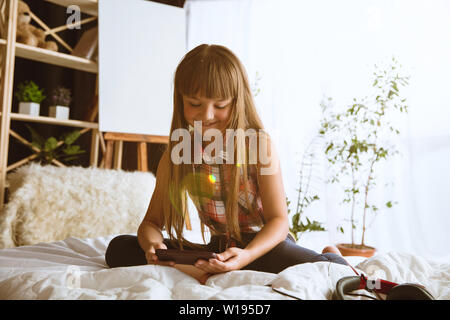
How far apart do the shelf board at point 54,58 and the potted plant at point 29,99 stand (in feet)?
0.63

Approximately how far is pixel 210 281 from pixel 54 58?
2126 mm

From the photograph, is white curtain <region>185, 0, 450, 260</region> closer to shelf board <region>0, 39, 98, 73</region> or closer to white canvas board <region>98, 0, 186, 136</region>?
white canvas board <region>98, 0, 186, 136</region>

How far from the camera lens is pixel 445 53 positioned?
205cm

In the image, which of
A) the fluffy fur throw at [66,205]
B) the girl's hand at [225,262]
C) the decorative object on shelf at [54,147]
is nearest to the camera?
the girl's hand at [225,262]

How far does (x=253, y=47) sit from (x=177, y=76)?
197 cm

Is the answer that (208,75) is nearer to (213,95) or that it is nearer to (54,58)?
(213,95)

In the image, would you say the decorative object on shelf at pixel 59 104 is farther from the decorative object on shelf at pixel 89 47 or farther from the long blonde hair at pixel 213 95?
the long blonde hair at pixel 213 95

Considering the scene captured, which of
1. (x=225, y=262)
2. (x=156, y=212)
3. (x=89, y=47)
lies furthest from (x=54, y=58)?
(x=225, y=262)

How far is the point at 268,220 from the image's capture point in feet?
2.97

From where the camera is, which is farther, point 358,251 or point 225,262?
point 358,251

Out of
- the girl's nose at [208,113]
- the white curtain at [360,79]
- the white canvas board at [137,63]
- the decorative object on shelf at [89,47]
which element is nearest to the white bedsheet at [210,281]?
the girl's nose at [208,113]

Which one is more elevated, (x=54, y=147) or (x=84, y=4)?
(x=84, y=4)

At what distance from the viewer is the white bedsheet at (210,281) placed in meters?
0.58
